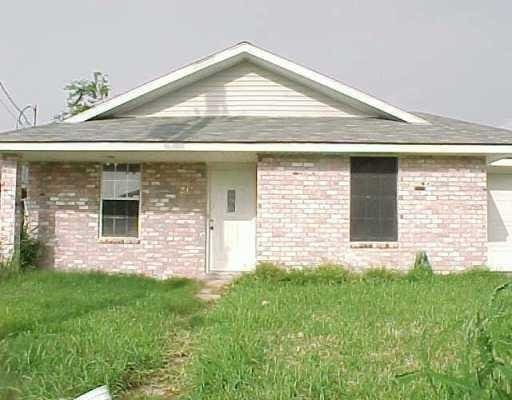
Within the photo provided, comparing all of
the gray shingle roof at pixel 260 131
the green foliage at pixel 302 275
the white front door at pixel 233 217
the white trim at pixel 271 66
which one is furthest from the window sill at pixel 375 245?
the white trim at pixel 271 66

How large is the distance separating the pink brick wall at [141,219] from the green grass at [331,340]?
2.83m

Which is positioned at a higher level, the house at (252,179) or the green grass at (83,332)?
the house at (252,179)

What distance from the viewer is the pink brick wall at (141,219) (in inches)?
483

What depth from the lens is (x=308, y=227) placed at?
11172mm

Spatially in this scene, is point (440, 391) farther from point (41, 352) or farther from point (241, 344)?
point (41, 352)

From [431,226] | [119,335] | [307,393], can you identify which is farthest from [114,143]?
[307,393]

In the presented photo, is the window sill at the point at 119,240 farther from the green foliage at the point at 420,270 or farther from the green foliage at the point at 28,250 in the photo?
the green foliage at the point at 420,270

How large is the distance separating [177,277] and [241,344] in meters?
6.98

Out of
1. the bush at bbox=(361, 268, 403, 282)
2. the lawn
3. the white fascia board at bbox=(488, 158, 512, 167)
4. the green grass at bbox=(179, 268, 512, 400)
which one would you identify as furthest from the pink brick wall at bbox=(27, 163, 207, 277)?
the white fascia board at bbox=(488, 158, 512, 167)

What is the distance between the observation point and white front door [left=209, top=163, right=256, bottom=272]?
12.6 metres

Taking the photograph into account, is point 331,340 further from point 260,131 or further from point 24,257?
point 24,257

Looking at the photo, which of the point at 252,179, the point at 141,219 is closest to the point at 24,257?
the point at 141,219

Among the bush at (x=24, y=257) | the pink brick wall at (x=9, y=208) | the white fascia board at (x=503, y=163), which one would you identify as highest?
the white fascia board at (x=503, y=163)

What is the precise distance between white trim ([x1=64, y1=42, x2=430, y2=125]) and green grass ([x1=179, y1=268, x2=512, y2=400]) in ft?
14.1
